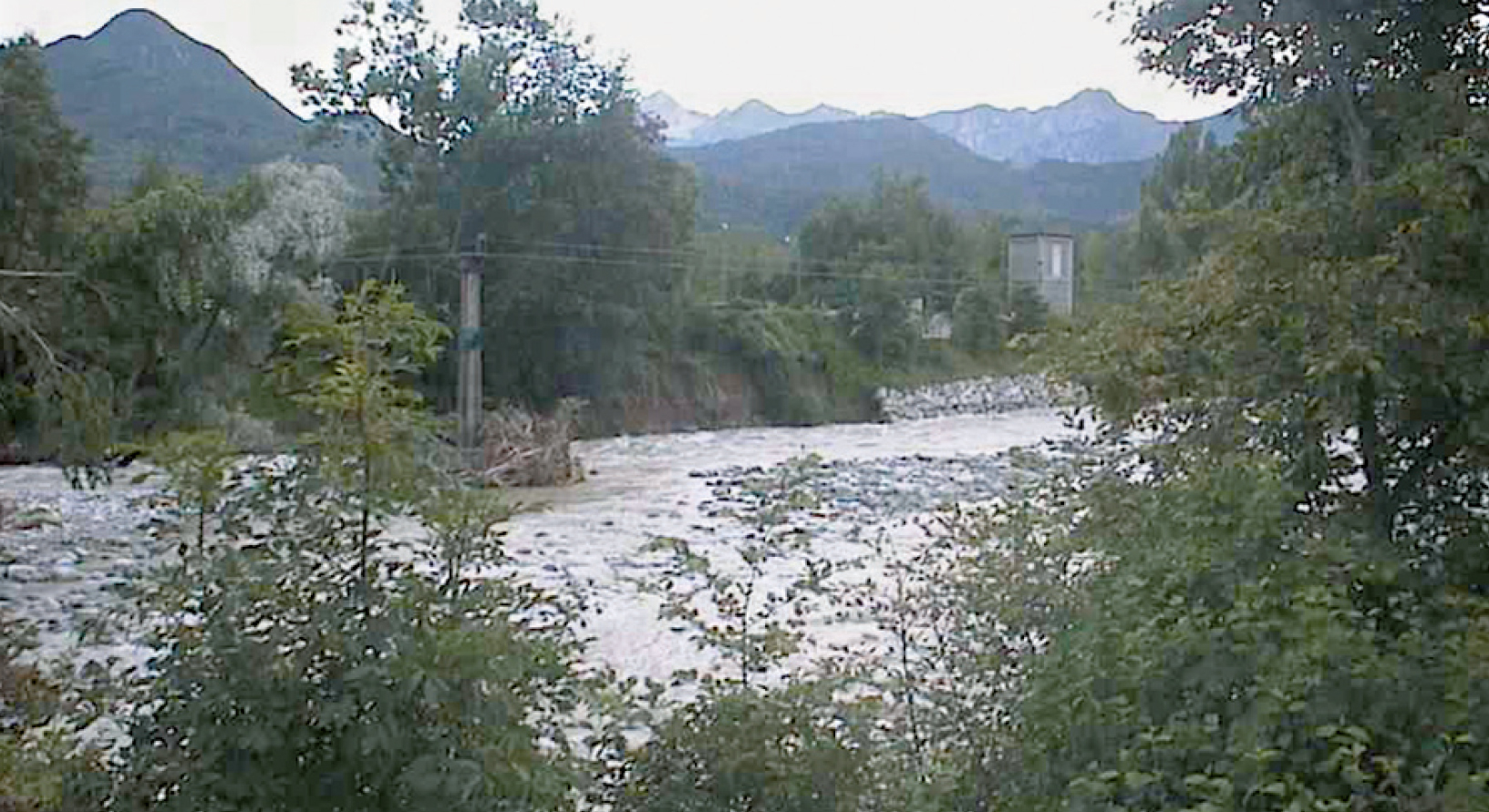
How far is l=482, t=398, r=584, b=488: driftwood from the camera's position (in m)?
12.9

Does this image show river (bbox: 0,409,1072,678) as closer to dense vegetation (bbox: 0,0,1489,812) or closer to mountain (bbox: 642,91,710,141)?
dense vegetation (bbox: 0,0,1489,812)

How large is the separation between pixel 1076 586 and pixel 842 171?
23067 mm

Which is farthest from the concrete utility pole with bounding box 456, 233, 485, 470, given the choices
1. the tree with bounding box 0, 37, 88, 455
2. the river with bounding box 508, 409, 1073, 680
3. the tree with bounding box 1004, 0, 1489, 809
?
the tree with bounding box 1004, 0, 1489, 809

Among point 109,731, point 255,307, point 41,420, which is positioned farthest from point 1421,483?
point 255,307

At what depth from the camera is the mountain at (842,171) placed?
857 inches

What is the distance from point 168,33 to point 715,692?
1148cm

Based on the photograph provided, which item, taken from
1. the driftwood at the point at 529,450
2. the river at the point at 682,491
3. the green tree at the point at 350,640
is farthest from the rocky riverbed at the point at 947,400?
the green tree at the point at 350,640

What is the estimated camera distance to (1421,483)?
3.02 m

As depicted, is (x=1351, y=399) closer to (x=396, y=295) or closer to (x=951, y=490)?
(x=396, y=295)

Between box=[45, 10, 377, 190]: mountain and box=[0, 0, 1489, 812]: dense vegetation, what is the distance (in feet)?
32.7

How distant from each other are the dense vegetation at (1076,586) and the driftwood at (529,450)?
365 inches

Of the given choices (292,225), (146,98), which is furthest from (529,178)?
(146,98)

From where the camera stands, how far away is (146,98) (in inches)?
515

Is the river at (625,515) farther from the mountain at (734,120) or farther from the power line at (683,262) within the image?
the mountain at (734,120)
